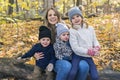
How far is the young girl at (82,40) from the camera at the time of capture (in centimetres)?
467

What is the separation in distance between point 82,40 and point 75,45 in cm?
21

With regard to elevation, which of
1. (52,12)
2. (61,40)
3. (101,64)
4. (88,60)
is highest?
(52,12)

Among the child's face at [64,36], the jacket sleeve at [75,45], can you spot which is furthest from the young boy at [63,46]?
the jacket sleeve at [75,45]

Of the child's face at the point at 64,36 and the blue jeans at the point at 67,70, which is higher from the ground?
the child's face at the point at 64,36

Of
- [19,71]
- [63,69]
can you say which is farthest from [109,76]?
[19,71]

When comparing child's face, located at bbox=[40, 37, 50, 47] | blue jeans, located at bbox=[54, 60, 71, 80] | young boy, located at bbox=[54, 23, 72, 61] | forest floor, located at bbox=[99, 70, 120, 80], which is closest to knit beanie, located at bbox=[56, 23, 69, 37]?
young boy, located at bbox=[54, 23, 72, 61]

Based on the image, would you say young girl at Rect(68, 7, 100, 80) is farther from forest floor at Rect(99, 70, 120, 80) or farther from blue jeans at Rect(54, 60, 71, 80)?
forest floor at Rect(99, 70, 120, 80)

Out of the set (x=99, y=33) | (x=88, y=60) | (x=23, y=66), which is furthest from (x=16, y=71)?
(x=99, y=33)

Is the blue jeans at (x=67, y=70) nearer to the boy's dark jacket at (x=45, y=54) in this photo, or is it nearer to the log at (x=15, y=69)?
the boy's dark jacket at (x=45, y=54)

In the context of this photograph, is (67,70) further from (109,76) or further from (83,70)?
(109,76)

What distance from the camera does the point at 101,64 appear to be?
6.61m

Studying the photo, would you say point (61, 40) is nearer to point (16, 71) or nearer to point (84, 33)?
point (84, 33)

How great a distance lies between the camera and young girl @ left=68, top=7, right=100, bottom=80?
467 cm

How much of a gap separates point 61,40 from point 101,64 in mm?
2026
